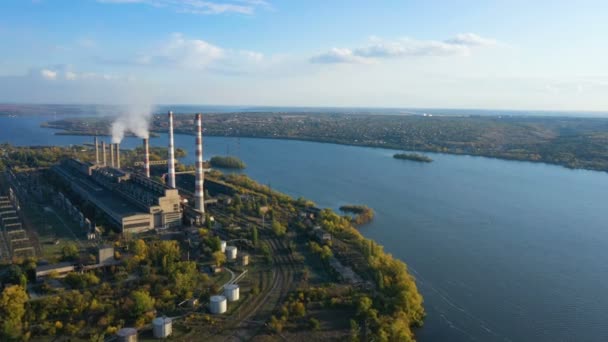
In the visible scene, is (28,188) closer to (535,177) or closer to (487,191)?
(487,191)


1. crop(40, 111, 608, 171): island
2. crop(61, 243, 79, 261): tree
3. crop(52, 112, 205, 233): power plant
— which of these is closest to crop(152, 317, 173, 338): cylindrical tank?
crop(61, 243, 79, 261): tree

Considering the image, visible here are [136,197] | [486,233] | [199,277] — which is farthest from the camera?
[136,197]

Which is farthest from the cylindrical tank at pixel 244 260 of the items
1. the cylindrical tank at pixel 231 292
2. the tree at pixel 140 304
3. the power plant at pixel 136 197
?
the power plant at pixel 136 197

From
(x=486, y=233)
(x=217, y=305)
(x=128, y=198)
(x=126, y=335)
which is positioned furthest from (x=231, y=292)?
(x=486, y=233)

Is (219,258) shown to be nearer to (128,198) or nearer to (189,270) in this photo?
(189,270)

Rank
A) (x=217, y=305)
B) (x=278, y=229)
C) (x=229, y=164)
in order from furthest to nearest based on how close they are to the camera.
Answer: (x=229, y=164), (x=278, y=229), (x=217, y=305)
